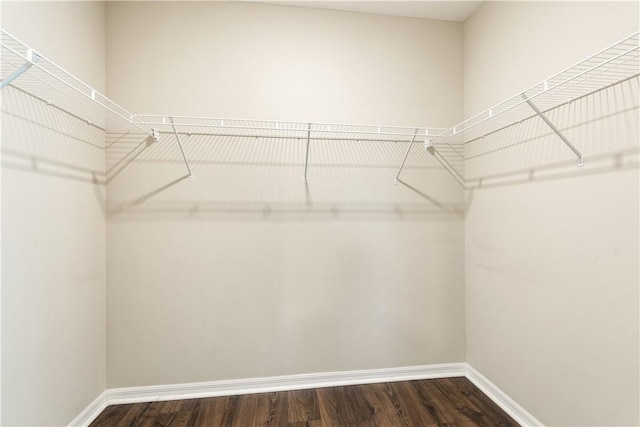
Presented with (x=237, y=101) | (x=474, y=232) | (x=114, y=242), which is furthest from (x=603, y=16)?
(x=114, y=242)

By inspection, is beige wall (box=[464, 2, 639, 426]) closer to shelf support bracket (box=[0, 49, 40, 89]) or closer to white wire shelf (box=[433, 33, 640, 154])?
white wire shelf (box=[433, 33, 640, 154])

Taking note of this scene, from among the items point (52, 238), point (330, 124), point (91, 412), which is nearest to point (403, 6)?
point (330, 124)

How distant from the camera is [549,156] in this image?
1.38 meters

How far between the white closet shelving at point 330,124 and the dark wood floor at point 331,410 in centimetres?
148

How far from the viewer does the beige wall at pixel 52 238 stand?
1129 millimetres

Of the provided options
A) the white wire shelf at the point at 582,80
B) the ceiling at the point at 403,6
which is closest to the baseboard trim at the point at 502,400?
the white wire shelf at the point at 582,80

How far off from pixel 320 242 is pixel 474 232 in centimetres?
109

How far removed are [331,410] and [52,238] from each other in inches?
69.1

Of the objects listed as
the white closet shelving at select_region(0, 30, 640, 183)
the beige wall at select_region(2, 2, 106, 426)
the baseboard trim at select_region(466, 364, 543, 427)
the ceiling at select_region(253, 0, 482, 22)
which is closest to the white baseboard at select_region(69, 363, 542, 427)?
the baseboard trim at select_region(466, 364, 543, 427)

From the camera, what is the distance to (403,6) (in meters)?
1.88

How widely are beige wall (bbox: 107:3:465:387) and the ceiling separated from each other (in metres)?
0.05

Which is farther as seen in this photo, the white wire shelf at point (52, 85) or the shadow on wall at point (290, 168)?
the shadow on wall at point (290, 168)

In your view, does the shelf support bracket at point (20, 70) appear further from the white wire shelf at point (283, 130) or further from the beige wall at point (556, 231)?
the beige wall at point (556, 231)

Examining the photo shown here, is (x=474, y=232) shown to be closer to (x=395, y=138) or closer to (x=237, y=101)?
(x=395, y=138)
